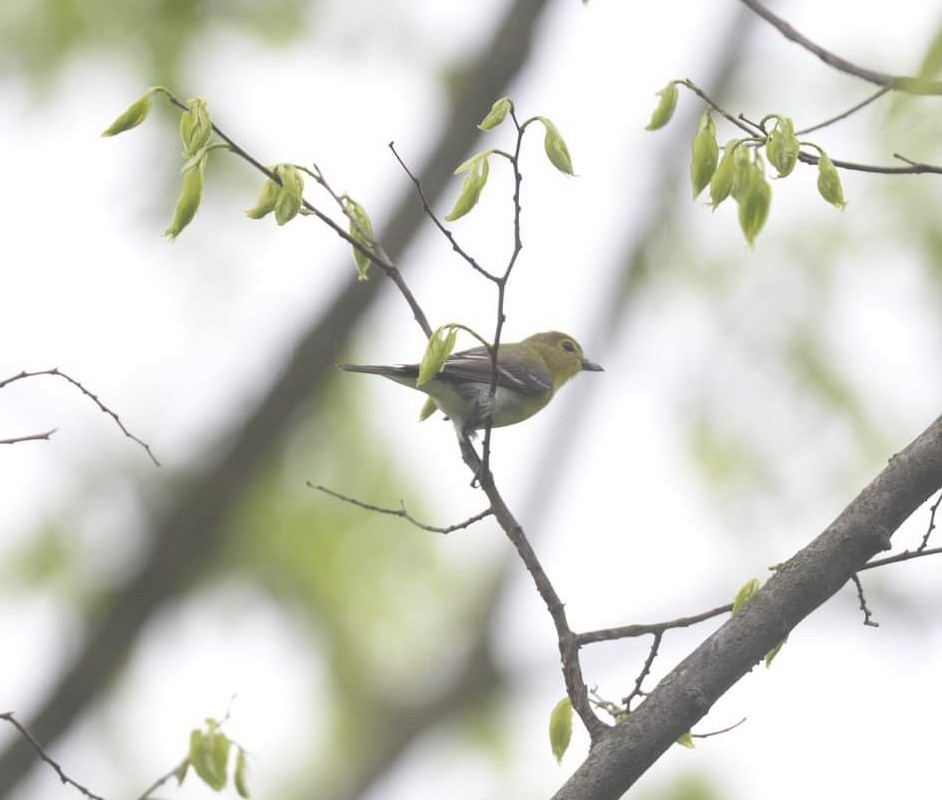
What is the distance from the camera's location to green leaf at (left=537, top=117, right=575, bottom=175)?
3.42 metres

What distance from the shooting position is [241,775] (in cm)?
428

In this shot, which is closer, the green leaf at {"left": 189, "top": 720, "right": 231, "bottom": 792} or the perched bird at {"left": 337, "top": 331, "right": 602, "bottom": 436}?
the green leaf at {"left": 189, "top": 720, "right": 231, "bottom": 792}

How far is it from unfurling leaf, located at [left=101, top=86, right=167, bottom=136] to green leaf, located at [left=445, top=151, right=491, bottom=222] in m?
0.96

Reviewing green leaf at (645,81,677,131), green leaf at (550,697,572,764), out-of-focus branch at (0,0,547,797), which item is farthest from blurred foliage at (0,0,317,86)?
green leaf at (550,697,572,764)

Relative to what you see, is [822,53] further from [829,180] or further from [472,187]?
[472,187]

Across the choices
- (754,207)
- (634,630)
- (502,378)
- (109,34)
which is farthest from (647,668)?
(109,34)

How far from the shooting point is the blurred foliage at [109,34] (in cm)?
878

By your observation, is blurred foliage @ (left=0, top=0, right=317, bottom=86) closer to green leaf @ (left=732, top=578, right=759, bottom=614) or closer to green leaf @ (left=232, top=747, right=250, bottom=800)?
green leaf @ (left=232, top=747, right=250, bottom=800)

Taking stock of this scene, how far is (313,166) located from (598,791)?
83.8 inches

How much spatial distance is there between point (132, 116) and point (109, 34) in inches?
230

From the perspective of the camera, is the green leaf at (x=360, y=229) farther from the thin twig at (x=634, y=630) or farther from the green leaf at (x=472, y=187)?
the thin twig at (x=634, y=630)

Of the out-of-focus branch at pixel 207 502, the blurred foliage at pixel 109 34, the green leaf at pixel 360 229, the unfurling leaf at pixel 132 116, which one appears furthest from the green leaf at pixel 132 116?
the blurred foliage at pixel 109 34

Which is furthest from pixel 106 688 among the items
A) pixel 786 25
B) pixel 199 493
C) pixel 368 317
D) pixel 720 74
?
pixel 720 74

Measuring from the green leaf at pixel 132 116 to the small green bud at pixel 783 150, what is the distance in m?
1.78
